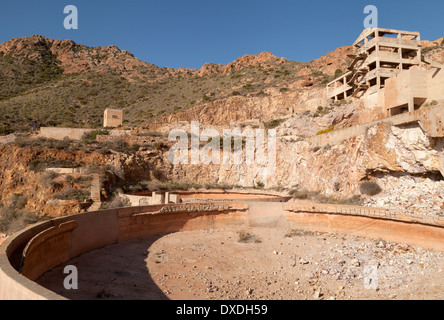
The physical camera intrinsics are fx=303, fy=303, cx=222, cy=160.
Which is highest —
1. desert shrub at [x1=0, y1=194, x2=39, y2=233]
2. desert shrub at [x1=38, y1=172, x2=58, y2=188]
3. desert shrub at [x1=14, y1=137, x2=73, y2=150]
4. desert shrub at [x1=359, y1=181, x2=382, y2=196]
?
desert shrub at [x1=14, y1=137, x2=73, y2=150]

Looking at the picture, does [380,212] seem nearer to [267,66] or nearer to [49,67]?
[267,66]

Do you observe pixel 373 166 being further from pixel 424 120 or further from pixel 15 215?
pixel 15 215

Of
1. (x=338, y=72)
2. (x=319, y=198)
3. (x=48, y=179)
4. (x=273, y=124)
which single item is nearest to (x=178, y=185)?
(x=48, y=179)

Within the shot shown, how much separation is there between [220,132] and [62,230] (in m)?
23.2

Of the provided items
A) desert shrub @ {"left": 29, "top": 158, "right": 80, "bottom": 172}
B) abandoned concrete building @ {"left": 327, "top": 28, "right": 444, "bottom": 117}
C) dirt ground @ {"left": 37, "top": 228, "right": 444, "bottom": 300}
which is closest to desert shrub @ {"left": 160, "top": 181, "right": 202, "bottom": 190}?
desert shrub @ {"left": 29, "top": 158, "right": 80, "bottom": 172}

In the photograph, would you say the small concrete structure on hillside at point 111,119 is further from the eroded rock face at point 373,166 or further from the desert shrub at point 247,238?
the desert shrub at point 247,238

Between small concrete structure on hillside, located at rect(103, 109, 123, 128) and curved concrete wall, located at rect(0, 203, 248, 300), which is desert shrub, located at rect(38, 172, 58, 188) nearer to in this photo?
curved concrete wall, located at rect(0, 203, 248, 300)

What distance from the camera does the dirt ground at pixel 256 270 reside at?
6.87 m

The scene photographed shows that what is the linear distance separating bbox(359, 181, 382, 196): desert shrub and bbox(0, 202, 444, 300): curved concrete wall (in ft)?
10.8

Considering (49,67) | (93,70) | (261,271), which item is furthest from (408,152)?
(49,67)

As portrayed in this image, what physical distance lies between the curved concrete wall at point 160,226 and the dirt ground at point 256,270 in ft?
1.34

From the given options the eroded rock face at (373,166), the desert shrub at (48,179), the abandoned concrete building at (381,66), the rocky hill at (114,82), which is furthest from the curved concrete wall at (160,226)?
the rocky hill at (114,82)

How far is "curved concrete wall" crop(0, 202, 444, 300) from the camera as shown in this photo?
5656mm

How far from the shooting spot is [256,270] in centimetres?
863
